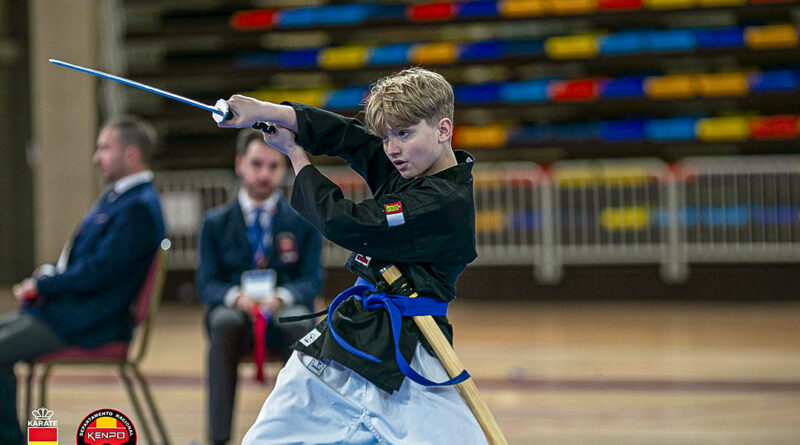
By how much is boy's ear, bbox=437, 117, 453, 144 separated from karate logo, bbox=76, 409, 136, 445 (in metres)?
1.09

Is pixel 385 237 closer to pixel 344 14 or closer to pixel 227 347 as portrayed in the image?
pixel 227 347

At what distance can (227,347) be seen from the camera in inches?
144

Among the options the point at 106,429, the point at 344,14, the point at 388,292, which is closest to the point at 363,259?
the point at 388,292

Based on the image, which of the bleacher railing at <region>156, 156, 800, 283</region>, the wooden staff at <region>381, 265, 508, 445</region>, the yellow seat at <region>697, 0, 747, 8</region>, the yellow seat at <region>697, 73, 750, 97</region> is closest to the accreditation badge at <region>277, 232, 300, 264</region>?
the wooden staff at <region>381, 265, 508, 445</region>

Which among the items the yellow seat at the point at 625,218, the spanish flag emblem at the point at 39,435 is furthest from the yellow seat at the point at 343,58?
the spanish flag emblem at the point at 39,435

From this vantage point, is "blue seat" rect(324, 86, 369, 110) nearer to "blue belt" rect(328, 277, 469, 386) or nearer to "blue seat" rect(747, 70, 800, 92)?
"blue seat" rect(747, 70, 800, 92)

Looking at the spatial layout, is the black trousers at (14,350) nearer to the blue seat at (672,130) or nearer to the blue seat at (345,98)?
the blue seat at (345,98)

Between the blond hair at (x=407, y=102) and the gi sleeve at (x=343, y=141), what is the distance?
14cm

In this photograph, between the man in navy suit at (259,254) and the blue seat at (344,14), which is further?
the blue seat at (344,14)

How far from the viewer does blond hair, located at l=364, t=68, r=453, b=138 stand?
2.15 metres

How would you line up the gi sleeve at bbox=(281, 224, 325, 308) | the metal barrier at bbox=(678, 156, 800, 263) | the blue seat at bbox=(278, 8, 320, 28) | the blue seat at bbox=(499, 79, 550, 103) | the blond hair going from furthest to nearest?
the blue seat at bbox=(278, 8, 320, 28) → the blue seat at bbox=(499, 79, 550, 103) → the metal barrier at bbox=(678, 156, 800, 263) → the gi sleeve at bbox=(281, 224, 325, 308) → the blond hair

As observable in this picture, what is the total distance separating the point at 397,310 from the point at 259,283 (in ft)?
5.72

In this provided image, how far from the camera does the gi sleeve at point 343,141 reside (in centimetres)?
231

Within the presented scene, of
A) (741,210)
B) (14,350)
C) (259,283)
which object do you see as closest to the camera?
(14,350)
